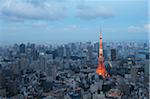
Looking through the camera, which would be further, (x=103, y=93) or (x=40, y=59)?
(x=40, y=59)

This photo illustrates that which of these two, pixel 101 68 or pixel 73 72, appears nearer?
pixel 73 72

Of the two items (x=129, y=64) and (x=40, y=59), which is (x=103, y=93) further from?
(x=40, y=59)

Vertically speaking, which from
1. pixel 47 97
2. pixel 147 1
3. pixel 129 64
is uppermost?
pixel 147 1

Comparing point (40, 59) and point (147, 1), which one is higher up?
point (147, 1)

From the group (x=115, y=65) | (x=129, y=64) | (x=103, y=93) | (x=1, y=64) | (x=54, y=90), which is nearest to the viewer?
(x=1, y=64)

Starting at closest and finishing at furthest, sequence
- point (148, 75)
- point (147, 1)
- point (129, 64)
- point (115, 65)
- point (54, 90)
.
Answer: point (147, 1) → point (148, 75) → point (54, 90) → point (129, 64) → point (115, 65)

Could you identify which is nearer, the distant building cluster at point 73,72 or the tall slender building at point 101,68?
the distant building cluster at point 73,72

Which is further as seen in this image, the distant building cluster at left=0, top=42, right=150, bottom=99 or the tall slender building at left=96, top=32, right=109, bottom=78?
the tall slender building at left=96, top=32, right=109, bottom=78

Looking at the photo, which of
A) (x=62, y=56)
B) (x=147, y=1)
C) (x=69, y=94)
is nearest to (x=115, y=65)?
(x=62, y=56)
